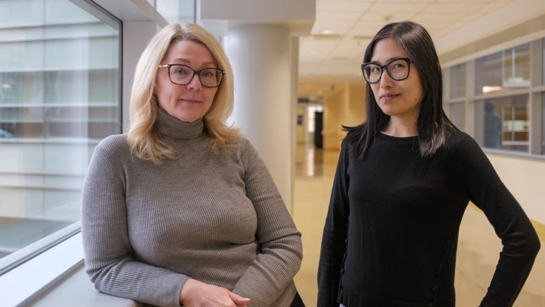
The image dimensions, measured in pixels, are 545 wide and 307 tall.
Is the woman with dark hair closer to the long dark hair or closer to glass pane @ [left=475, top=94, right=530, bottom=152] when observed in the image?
the long dark hair

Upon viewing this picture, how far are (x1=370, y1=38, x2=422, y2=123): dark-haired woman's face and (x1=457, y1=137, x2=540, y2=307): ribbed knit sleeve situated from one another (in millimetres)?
261

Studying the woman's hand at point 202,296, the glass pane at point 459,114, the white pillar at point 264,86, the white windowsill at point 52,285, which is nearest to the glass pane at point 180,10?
the white pillar at point 264,86

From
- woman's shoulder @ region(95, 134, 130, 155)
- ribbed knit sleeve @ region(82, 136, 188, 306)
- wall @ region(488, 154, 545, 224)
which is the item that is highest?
woman's shoulder @ region(95, 134, 130, 155)

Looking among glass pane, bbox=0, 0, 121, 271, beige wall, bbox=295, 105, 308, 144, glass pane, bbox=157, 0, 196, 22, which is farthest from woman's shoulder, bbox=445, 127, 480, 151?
beige wall, bbox=295, 105, 308, 144

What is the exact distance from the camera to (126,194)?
4.37 ft

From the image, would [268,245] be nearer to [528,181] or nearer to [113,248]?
[113,248]

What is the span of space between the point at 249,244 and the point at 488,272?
160 inches

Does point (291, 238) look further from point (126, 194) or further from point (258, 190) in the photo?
point (126, 194)

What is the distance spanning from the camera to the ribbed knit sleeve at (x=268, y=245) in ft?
4.64

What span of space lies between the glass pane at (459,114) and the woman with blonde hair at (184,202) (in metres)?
9.36

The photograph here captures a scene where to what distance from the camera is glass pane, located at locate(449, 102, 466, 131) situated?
32.7 ft

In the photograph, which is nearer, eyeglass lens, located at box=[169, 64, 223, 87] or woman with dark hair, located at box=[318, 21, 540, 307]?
woman with dark hair, located at box=[318, 21, 540, 307]

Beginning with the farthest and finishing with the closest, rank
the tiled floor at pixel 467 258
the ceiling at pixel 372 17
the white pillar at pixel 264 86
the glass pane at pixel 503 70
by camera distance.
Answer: the glass pane at pixel 503 70 < the ceiling at pixel 372 17 < the tiled floor at pixel 467 258 < the white pillar at pixel 264 86

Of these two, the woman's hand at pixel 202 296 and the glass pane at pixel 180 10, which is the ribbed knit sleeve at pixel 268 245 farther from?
the glass pane at pixel 180 10
